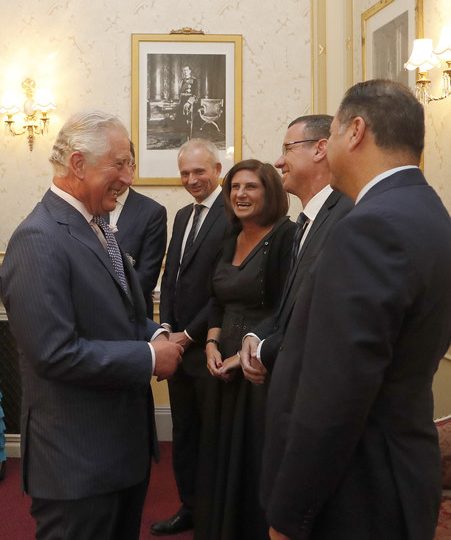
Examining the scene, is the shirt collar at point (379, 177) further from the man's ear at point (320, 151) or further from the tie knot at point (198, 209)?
the tie knot at point (198, 209)

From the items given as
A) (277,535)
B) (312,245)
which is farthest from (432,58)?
(277,535)

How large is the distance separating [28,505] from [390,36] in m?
3.64

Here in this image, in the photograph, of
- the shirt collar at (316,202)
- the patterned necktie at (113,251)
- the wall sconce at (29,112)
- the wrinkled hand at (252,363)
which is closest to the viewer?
the patterned necktie at (113,251)

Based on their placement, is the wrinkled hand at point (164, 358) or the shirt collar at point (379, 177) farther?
the wrinkled hand at point (164, 358)

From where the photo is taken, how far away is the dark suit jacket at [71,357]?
1.91m

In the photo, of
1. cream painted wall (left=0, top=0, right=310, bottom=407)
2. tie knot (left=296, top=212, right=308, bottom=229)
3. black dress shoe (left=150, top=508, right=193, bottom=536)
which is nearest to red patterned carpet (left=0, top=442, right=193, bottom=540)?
black dress shoe (left=150, top=508, right=193, bottom=536)

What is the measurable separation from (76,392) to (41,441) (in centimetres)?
17

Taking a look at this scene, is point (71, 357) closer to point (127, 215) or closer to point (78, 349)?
point (78, 349)

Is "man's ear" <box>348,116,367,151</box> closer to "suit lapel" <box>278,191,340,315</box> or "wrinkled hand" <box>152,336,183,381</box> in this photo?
"suit lapel" <box>278,191,340,315</box>

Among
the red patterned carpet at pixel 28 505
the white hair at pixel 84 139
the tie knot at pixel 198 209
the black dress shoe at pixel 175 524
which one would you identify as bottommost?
the red patterned carpet at pixel 28 505

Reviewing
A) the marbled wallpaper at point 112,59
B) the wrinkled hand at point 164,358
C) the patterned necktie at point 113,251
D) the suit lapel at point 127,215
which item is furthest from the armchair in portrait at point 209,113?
the wrinkled hand at point 164,358

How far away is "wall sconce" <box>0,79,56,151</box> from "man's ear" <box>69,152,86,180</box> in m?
3.43

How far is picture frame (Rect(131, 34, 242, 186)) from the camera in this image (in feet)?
17.8

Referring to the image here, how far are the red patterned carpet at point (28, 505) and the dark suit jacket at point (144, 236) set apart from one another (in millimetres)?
1217
